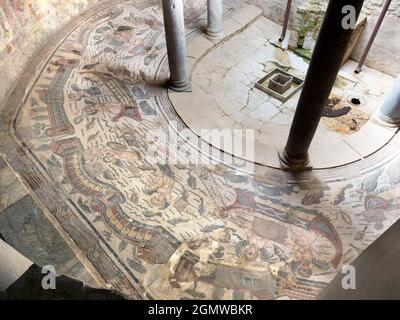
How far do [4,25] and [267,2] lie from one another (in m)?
5.29

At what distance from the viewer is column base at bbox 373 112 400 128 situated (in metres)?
5.56

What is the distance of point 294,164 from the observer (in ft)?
16.6

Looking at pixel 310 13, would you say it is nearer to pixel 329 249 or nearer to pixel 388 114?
pixel 388 114

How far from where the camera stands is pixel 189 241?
4277 mm

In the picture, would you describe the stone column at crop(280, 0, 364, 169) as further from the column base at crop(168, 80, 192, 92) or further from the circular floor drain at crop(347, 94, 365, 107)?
the column base at crop(168, 80, 192, 92)

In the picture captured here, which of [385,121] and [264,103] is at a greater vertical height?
[385,121]

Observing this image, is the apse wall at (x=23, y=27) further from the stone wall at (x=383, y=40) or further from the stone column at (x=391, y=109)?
the stone column at (x=391, y=109)

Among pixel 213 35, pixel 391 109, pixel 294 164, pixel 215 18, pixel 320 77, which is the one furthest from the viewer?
pixel 213 35

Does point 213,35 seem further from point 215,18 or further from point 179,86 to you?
point 179,86

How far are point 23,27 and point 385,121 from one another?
6.64 meters

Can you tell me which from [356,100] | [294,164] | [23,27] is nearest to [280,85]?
[356,100]

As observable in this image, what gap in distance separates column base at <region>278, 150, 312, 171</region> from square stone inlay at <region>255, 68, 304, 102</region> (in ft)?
4.93

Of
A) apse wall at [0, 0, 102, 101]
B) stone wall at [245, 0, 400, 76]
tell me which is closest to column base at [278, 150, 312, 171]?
stone wall at [245, 0, 400, 76]
